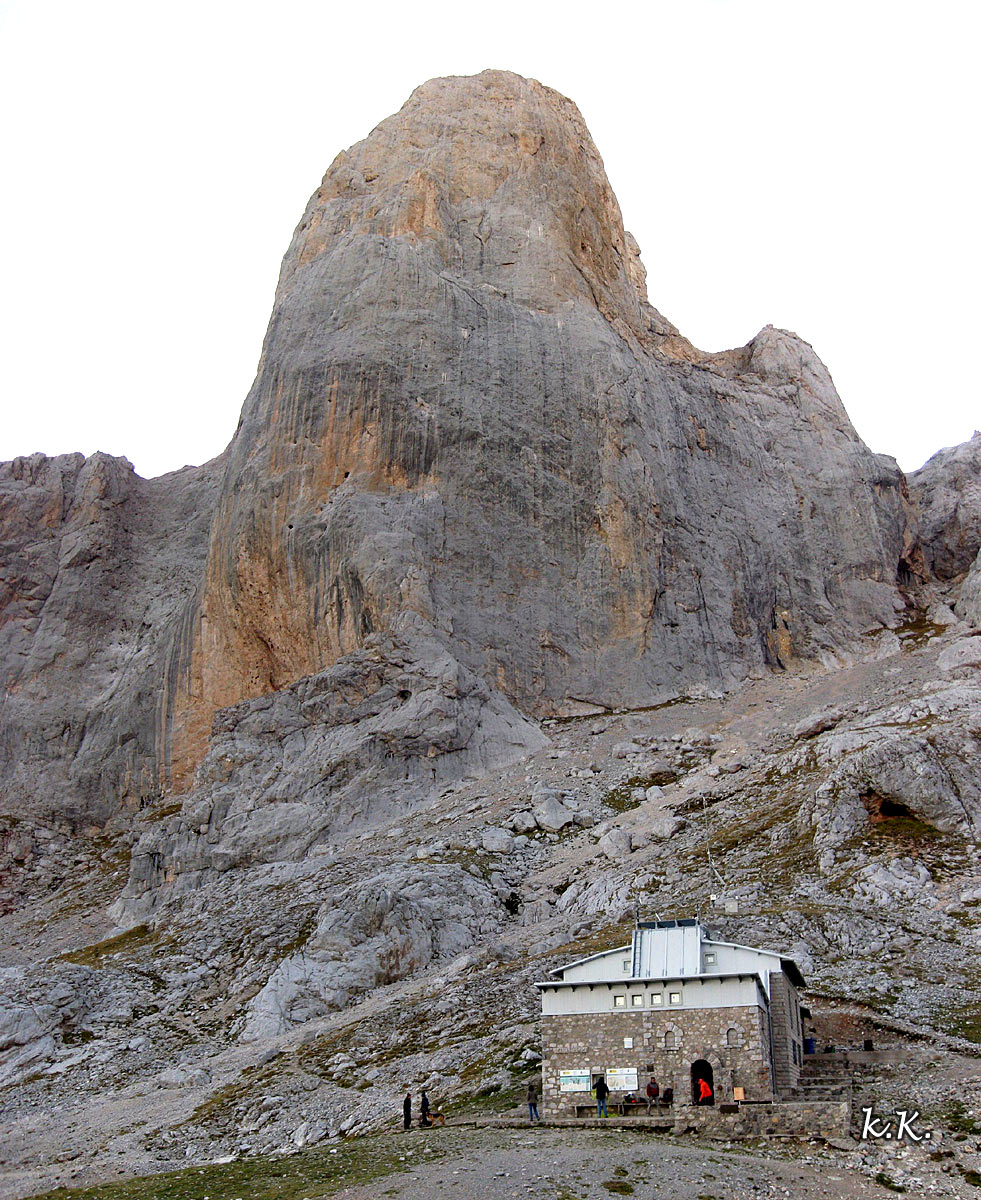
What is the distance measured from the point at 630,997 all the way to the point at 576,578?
49.5m

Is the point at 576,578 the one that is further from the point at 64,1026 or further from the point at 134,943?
the point at 64,1026

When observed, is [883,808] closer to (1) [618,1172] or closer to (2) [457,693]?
(2) [457,693]

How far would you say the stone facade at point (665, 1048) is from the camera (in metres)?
31.5

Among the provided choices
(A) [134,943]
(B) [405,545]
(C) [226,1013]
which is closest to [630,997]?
(C) [226,1013]

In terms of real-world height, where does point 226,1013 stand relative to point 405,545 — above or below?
below

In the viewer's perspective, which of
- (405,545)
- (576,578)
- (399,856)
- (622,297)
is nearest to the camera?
(399,856)

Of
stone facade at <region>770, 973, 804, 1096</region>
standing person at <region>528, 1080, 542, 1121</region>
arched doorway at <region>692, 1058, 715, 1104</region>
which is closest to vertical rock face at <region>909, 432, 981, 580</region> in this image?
stone facade at <region>770, 973, 804, 1096</region>

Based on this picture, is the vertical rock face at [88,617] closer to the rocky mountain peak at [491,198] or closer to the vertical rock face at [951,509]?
the rocky mountain peak at [491,198]

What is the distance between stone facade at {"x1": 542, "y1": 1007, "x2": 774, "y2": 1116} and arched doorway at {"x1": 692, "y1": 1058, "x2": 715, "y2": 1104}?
107 millimetres

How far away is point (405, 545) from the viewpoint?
76062mm

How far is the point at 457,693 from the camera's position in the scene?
70.4 metres

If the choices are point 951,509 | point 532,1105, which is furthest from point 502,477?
point 532,1105

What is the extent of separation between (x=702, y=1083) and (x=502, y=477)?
5401 centimetres

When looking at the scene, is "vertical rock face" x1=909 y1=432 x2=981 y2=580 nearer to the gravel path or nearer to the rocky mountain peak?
the rocky mountain peak
